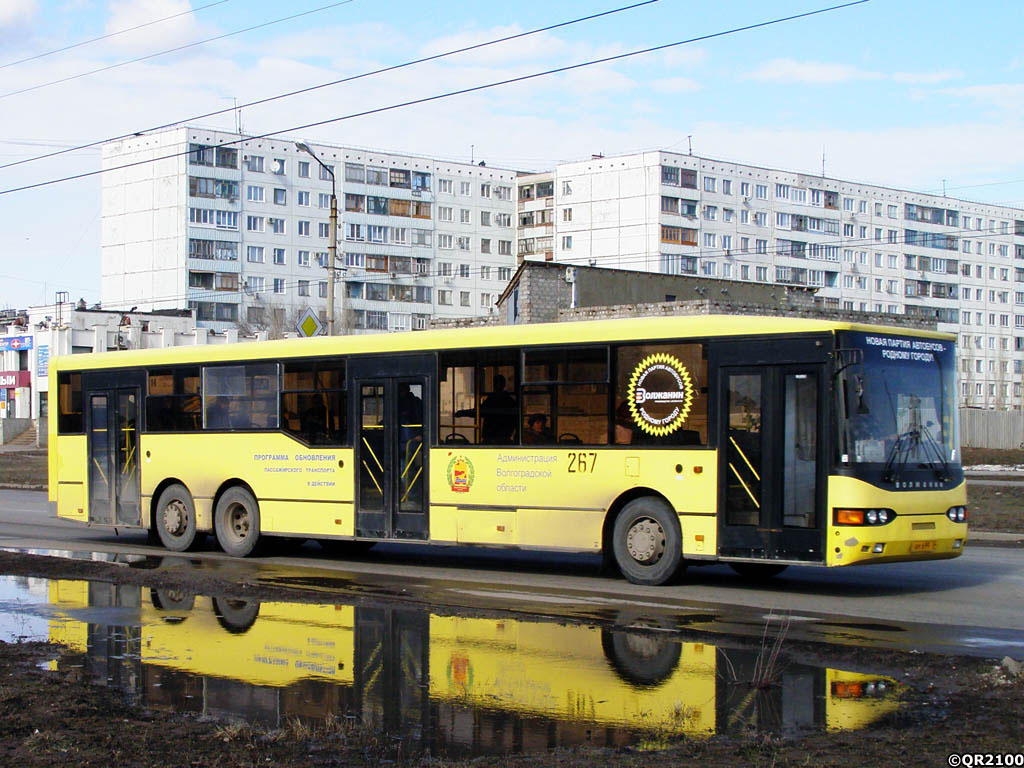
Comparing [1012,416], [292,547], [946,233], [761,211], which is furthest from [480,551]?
[946,233]

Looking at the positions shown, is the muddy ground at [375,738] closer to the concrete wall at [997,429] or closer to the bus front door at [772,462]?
the bus front door at [772,462]

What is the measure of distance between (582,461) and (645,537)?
1.25 metres

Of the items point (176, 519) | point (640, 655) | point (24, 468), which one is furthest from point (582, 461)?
point (24, 468)

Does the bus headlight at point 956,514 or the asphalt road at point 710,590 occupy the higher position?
the bus headlight at point 956,514

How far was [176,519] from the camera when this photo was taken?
18984mm

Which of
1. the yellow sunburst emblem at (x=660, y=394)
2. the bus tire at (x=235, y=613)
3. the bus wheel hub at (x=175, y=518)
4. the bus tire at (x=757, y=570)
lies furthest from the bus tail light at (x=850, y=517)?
the bus wheel hub at (x=175, y=518)

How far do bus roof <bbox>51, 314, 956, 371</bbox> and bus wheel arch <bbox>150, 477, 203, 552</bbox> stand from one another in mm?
2031

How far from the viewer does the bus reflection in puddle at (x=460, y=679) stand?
734 centimetres

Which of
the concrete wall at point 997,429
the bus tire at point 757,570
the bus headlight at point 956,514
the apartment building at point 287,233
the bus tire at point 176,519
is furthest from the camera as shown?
the apartment building at point 287,233

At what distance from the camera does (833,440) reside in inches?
501

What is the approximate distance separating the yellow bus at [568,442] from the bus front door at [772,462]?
23 mm

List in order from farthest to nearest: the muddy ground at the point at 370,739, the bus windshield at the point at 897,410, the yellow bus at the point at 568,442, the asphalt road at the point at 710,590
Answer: the yellow bus at the point at 568,442 → the bus windshield at the point at 897,410 → the asphalt road at the point at 710,590 → the muddy ground at the point at 370,739

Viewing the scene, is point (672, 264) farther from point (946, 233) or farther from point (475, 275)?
point (946, 233)

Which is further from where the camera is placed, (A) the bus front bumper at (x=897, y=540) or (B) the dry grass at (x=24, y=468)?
(B) the dry grass at (x=24, y=468)
